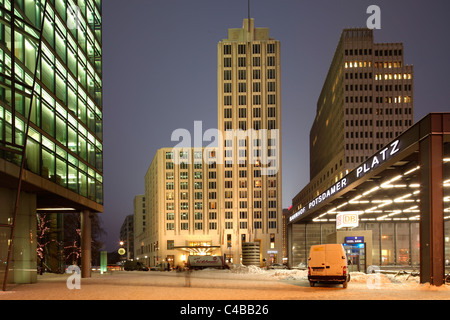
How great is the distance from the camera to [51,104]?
31.7 metres

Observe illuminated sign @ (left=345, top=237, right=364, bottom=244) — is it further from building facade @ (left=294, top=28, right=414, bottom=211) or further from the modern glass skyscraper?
building facade @ (left=294, top=28, right=414, bottom=211)

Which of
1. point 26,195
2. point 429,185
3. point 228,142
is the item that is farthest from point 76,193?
point 228,142

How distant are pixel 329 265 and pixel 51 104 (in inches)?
826

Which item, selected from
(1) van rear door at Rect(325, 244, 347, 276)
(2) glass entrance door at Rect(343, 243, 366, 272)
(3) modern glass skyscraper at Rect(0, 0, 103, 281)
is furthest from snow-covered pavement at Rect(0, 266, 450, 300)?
(3) modern glass skyscraper at Rect(0, 0, 103, 281)

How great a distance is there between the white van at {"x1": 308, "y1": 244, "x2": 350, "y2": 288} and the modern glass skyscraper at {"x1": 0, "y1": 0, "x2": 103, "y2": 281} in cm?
1461

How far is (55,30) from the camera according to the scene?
32938 millimetres

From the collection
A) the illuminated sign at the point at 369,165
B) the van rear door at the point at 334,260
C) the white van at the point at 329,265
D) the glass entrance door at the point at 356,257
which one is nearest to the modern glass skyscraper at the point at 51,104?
the white van at the point at 329,265

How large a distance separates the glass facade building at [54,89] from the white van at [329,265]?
15.3 metres

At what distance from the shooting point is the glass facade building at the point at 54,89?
76.1 feet

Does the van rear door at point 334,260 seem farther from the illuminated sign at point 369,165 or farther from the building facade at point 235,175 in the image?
the building facade at point 235,175

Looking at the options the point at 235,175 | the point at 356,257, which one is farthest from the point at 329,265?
the point at 235,175

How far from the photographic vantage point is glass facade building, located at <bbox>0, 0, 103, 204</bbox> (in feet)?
76.1
